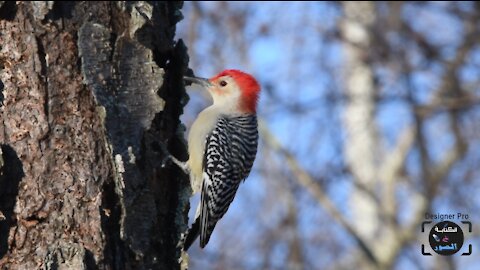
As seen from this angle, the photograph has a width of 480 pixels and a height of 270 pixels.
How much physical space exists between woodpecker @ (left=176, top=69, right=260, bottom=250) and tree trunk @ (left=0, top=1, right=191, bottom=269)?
48.0 inches

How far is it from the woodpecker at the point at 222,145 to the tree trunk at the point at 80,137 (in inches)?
48.0

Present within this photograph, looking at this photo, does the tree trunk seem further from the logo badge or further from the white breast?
the logo badge

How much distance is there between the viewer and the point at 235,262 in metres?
10.8

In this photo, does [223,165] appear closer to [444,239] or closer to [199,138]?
[199,138]

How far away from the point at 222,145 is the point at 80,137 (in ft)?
6.68

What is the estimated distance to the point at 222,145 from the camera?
16.1ft

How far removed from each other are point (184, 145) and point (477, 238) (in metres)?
8.46

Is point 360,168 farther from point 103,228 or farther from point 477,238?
point 103,228

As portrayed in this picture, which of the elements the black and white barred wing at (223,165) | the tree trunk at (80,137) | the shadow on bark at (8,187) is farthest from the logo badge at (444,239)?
the shadow on bark at (8,187)

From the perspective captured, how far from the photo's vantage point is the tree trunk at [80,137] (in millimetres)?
2881

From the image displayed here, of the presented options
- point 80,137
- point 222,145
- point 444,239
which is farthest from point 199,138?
point 444,239

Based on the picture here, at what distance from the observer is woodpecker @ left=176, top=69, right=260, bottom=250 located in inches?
181

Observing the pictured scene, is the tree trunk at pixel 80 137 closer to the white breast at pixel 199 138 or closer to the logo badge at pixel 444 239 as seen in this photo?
the white breast at pixel 199 138

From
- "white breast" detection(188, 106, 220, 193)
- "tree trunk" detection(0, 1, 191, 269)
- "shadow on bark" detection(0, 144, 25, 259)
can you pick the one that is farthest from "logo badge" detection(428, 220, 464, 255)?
"shadow on bark" detection(0, 144, 25, 259)
